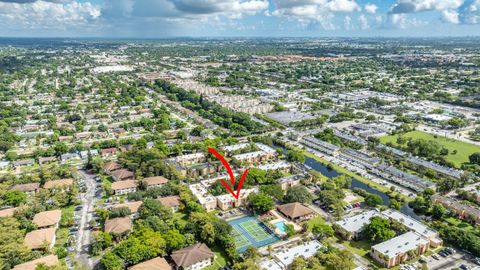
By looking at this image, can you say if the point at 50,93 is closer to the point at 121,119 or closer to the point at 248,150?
the point at 121,119

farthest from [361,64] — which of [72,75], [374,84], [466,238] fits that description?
[466,238]

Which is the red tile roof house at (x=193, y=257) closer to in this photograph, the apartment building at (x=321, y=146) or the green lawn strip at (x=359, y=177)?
the green lawn strip at (x=359, y=177)

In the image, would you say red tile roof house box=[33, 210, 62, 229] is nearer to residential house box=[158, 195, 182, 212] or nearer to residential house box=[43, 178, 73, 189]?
residential house box=[43, 178, 73, 189]

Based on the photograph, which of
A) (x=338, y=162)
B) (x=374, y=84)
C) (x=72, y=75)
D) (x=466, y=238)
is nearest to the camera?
(x=466, y=238)

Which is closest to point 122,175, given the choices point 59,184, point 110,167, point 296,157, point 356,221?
point 110,167

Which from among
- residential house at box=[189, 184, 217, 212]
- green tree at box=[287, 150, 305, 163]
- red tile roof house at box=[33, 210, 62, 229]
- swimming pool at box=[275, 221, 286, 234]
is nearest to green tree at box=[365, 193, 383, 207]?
swimming pool at box=[275, 221, 286, 234]

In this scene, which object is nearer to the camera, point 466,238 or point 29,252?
point 29,252
